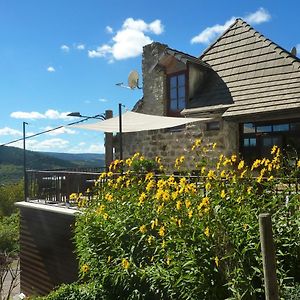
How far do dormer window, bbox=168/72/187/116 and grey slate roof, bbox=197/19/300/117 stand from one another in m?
0.77

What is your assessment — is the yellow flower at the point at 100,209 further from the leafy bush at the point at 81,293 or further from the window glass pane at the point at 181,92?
the window glass pane at the point at 181,92

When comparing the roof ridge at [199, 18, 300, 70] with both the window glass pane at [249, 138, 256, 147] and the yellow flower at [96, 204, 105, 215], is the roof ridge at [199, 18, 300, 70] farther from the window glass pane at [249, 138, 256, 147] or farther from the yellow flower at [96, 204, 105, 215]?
the yellow flower at [96, 204, 105, 215]

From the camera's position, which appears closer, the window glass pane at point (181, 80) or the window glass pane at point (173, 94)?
the window glass pane at point (181, 80)

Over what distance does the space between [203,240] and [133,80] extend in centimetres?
1319

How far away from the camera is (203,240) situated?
438cm

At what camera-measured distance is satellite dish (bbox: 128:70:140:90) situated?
16.9m

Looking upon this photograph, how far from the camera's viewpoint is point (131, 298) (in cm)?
523

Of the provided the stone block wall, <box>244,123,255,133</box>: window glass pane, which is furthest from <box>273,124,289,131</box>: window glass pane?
the stone block wall

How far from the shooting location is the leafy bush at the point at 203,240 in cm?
424

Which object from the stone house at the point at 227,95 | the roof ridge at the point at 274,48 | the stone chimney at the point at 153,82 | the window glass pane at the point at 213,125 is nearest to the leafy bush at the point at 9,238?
the stone house at the point at 227,95

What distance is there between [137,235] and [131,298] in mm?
781

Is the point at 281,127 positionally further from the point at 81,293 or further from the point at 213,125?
the point at 81,293

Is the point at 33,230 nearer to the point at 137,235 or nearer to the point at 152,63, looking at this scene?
the point at 137,235

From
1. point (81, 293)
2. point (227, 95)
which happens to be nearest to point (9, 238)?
point (227, 95)
